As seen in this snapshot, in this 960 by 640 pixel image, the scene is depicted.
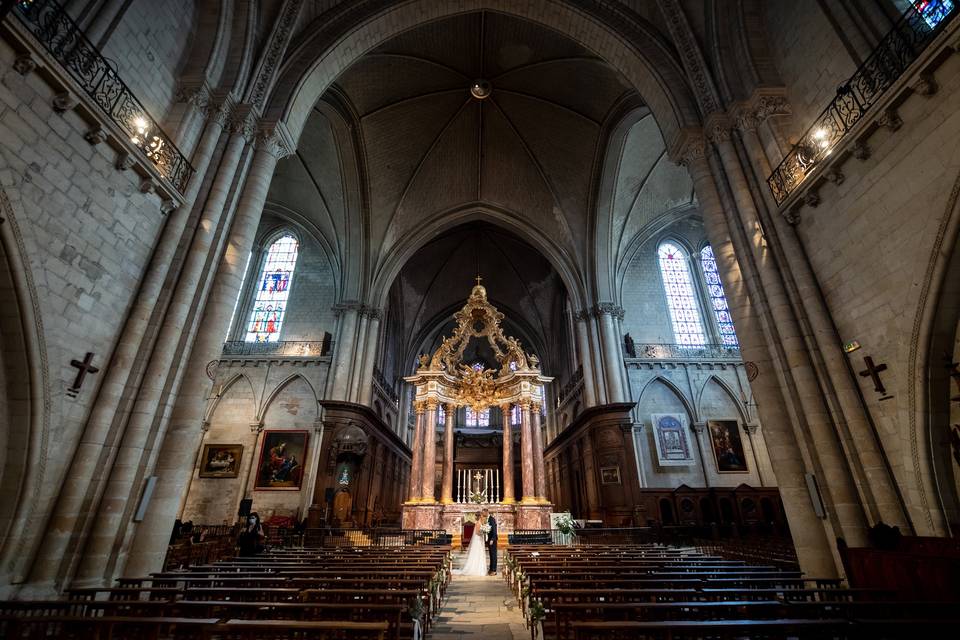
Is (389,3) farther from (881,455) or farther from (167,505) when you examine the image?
(881,455)

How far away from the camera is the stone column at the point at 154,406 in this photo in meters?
5.49

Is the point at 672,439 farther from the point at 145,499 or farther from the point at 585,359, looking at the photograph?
the point at 145,499

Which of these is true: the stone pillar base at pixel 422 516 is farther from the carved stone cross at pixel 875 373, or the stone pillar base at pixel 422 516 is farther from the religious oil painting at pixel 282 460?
the carved stone cross at pixel 875 373

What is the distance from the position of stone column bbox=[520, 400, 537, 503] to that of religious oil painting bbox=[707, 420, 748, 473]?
7.41 meters

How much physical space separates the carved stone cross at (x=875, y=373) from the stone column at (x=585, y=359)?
38.7 ft

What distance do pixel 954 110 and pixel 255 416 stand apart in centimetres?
1949

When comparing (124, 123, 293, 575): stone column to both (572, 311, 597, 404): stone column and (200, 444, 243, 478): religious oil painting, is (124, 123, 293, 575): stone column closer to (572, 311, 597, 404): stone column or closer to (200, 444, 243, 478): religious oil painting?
(200, 444, 243, 478): religious oil painting

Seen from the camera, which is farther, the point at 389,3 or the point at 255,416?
the point at 255,416

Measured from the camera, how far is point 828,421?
6328 mm

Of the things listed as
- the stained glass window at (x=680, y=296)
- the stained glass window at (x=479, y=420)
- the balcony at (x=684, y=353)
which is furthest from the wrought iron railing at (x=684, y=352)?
the stained glass window at (x=479, y=420)

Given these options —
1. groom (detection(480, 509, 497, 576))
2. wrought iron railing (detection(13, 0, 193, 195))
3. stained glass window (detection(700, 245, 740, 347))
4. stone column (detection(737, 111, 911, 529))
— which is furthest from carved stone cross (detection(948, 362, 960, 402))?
stained glass window (detection(700, 245, 740, 347))

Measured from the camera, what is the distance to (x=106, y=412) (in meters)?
5.85

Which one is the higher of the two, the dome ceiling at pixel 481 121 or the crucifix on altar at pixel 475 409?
the dome ceiling at pixel 481 121

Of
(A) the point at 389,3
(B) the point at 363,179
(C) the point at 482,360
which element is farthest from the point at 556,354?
(A) the point at 389,3
